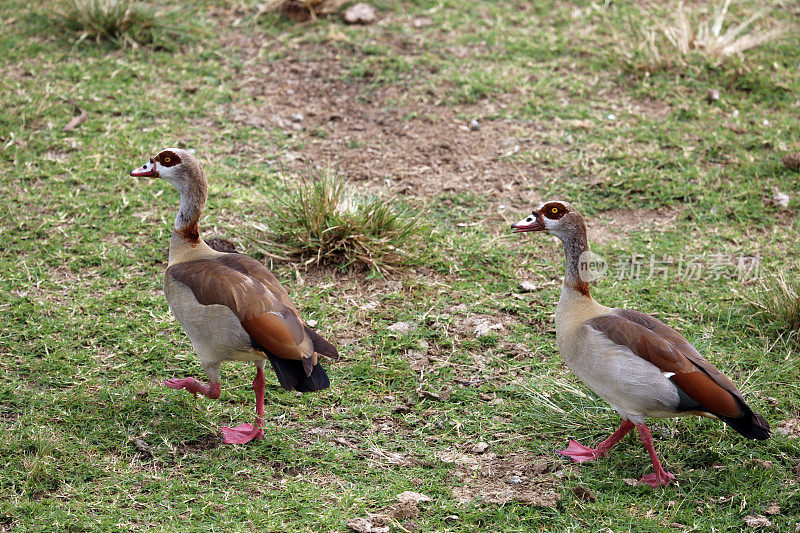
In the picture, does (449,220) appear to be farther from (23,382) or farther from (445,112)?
(23,382)

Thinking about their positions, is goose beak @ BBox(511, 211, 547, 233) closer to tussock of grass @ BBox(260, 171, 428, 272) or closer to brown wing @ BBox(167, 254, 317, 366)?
tussock of grass @ BBox(260, 171, 428, 272)

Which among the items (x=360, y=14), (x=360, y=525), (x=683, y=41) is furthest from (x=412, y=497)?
(x=360, y=14)

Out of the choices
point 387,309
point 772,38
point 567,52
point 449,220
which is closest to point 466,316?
point 387,309

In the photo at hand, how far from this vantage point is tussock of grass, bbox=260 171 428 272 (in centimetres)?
590

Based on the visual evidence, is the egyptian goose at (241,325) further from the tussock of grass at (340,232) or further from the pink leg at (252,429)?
the tussock of grass at (340,232)

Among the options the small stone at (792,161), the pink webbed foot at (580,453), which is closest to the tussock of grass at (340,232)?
the pink webbed foot at (580,453)

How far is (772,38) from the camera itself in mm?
8648

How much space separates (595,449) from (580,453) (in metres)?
0.11

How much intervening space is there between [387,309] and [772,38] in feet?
18.6

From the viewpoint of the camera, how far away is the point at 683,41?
8305 mm

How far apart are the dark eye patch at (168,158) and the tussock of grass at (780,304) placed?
3806mm

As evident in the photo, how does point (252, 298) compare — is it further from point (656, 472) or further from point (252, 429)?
point (656, 472)

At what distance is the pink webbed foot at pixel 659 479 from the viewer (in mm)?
4121

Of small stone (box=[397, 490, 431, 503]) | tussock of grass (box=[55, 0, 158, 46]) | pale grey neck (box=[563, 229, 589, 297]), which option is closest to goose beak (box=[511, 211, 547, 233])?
pale grey neck (box=[563, 229, 589, 297])
